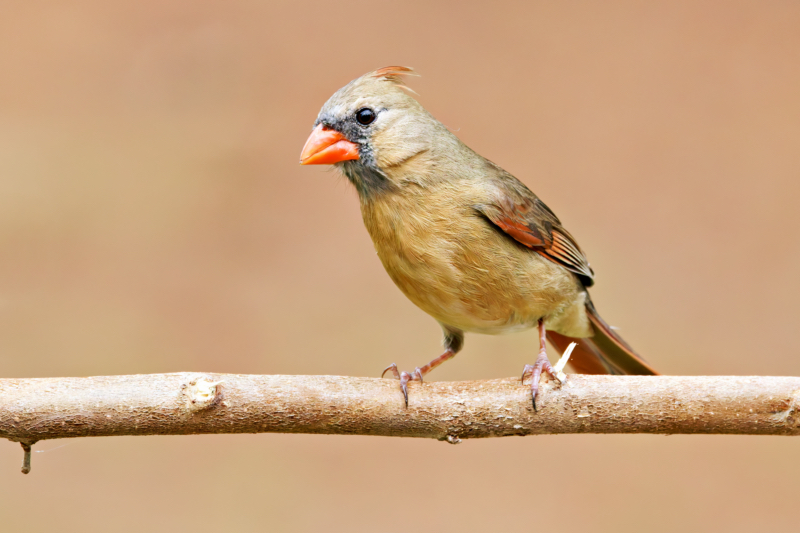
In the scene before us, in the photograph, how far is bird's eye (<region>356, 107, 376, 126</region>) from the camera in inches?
94.4

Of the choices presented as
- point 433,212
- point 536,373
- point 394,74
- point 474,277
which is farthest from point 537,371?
point 394,74

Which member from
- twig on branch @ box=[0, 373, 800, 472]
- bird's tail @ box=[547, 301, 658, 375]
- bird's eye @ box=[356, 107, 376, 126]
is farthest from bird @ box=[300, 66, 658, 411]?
bird's tail @ box=[547, 301, 658, 375]

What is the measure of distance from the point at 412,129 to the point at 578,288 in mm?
958

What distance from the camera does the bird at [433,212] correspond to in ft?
7.88

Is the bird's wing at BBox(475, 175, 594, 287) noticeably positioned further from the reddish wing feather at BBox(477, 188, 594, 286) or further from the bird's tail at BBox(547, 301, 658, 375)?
the bird's tail at BBox(547, 301, 658, 375)

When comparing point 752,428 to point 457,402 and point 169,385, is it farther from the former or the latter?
point 169,385

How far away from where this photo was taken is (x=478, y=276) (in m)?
2.46

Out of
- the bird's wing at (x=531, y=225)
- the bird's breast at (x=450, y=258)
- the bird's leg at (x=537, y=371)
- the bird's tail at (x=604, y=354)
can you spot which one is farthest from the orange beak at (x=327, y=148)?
the bird's tail at (x=604, y=354)

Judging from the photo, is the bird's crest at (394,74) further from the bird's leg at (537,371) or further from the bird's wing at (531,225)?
the bird's leg at (537,371)

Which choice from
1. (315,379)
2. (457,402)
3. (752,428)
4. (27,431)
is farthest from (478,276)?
(27,431)

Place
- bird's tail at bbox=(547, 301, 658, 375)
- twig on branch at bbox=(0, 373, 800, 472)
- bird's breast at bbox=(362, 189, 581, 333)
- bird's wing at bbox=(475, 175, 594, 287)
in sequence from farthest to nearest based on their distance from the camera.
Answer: bird's tail at bbox=(547, 301, 658, 375) → bird's wing at bbox=(475, 175, 594, 287) → bird's breast at bbox=(362, 189, 581, 333) → twig on branch at bbox=(0, 373, 800, 472)

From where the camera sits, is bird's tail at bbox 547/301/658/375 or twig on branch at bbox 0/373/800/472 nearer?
twig on branch at bbox 0/373/800/472

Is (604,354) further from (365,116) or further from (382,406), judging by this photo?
(365,116)

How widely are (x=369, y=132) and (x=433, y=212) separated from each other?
34 centimetres
